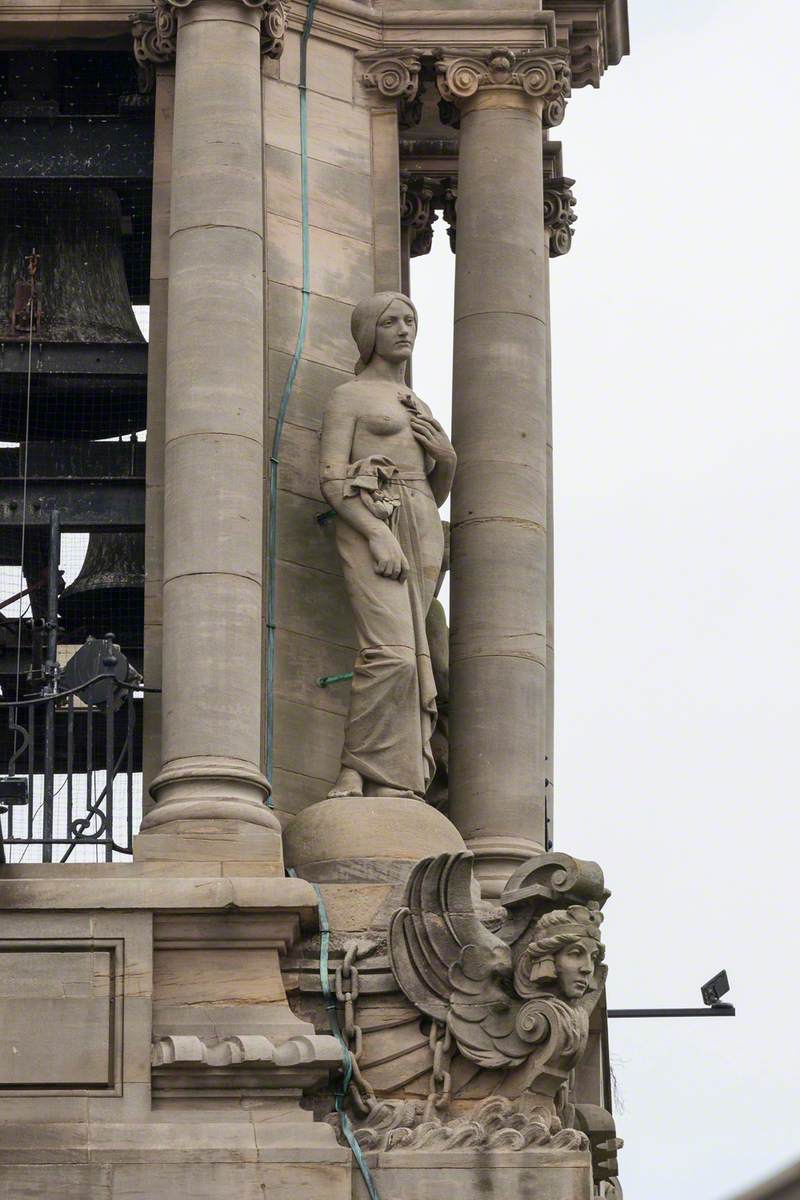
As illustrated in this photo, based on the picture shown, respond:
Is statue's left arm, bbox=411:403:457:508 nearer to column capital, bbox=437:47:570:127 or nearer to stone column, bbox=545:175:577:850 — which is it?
stone column, bbox=545:175:577:850

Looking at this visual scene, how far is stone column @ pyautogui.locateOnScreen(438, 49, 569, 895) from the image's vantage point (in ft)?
92.4

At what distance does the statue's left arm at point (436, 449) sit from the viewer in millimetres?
27688

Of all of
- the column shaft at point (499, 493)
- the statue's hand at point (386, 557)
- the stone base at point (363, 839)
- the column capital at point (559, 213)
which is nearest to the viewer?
the stone base at point (363, 839)

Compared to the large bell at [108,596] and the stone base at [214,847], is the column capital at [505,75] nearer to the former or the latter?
the large bell at [108,596]

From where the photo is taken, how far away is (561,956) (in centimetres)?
2488

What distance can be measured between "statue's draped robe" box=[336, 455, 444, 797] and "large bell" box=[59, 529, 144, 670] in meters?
2.47

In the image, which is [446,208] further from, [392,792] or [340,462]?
[392,792]

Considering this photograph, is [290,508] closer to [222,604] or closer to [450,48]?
[222,604]

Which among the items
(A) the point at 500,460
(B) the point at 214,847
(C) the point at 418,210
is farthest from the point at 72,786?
(C) the point at 418,210

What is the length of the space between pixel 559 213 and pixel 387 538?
797 centimetres

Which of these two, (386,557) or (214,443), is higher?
(214,443)

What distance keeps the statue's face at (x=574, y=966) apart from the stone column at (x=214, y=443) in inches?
88.7

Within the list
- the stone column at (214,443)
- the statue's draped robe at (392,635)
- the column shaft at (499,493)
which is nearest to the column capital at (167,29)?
the stone column at (214,443)

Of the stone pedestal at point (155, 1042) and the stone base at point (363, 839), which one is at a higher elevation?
the stone base at point (363, 839)
